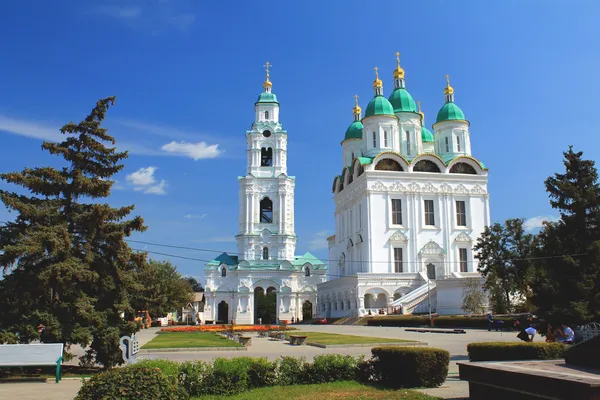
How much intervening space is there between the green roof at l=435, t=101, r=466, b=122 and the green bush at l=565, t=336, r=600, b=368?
5784cm

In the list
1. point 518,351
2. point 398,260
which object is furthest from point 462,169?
point 518,351

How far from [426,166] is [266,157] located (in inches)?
985

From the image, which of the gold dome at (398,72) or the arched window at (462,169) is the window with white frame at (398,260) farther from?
the gold dome at (398,72)

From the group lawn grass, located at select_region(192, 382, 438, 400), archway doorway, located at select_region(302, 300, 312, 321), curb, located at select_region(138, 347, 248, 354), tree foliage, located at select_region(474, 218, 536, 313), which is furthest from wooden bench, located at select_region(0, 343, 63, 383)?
archway doorway, located at select_region(302, 300, 312, 321)

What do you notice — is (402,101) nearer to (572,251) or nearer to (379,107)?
(379,107)

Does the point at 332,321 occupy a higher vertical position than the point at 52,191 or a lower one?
lower

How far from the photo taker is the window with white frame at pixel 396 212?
2349 inches

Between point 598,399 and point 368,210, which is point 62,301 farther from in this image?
point 368,210

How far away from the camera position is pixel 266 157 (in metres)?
78.8

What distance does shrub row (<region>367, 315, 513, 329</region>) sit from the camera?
1423 inches

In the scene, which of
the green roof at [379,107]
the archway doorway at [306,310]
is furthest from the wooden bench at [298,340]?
the archway doorway at [306,310]

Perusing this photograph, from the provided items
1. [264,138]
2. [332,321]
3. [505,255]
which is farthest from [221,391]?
[264,138]

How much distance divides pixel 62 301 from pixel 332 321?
44.6 metres

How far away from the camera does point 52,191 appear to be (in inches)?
646
